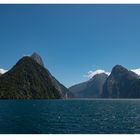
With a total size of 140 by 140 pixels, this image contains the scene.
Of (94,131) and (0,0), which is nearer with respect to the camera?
(0,0)
